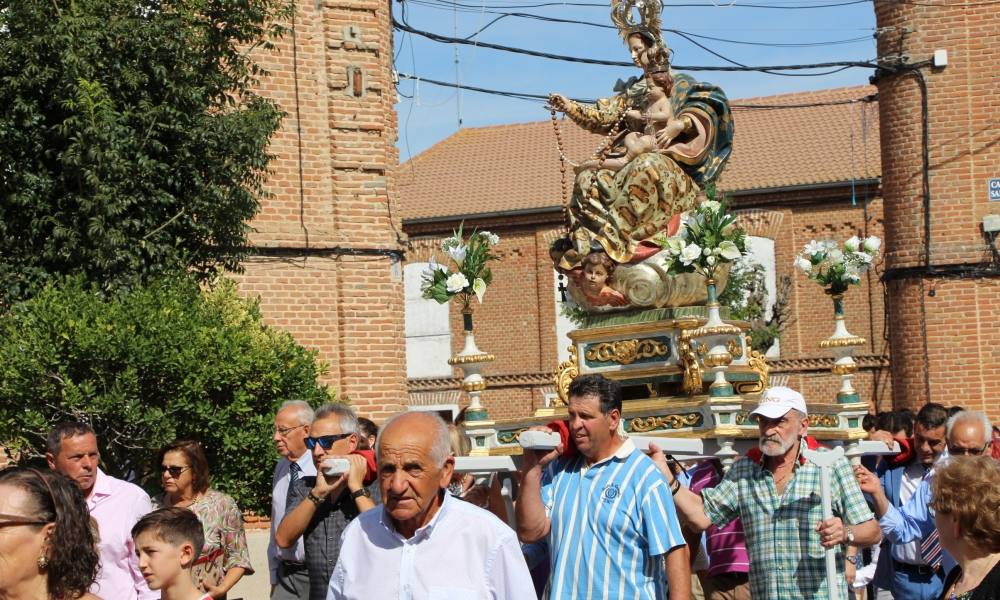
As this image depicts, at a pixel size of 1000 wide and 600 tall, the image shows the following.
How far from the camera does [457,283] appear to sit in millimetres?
10484

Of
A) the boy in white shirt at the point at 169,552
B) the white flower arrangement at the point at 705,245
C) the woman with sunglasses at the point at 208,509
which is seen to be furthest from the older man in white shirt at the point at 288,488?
the white flower arrangement at the point at 705,245

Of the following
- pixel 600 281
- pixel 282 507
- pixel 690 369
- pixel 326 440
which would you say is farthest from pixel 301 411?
pixel 600 281

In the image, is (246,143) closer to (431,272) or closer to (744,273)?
(431,272)

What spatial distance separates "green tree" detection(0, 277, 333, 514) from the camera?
10172 mm

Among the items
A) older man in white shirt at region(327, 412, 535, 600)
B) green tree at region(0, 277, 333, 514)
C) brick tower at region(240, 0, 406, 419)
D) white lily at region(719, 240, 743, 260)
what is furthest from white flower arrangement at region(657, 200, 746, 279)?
brick tower at region(240, 0, 406, 419)

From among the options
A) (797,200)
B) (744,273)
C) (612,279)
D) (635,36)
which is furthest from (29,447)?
(797,200)

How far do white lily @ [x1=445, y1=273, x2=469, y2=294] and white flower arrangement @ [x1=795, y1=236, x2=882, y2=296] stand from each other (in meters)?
2.50

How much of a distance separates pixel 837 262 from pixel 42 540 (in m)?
7.82

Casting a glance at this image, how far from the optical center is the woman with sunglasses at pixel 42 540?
13.4 ft

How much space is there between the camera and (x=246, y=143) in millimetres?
12375

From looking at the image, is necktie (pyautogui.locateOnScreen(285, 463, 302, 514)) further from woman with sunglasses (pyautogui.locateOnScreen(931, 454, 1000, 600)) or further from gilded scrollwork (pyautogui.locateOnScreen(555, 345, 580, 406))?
woman with sunglasses (pyautogui.locateOnScreen(931, 454, 1000, 600))

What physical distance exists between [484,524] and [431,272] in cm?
630

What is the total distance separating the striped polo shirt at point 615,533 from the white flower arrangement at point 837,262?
17.2 ft

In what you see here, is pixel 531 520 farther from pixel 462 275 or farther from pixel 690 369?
pixel 462 275
